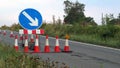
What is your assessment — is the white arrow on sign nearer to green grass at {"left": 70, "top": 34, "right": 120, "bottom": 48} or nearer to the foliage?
green grass at {"left": 70, "top": 34, "right": 120, "bottom": 48}

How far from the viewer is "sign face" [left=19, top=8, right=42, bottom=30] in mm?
16891

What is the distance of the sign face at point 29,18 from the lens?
1689 centimetres

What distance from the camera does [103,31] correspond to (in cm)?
3150

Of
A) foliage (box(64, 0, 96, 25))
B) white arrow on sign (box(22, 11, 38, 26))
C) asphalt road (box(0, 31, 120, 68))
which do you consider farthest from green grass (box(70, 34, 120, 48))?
foliage (box(64, 0, 96, 25))

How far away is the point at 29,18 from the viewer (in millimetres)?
16906

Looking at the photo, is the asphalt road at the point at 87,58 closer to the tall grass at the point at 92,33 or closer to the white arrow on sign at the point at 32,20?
the white arrow on sign at the point at 32,20

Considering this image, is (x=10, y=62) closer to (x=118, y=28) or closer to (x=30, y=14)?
(x=30, y=14)

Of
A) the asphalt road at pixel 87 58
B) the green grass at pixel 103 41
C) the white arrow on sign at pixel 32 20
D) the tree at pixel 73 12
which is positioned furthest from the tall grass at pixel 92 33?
the tree at pixel 73 12

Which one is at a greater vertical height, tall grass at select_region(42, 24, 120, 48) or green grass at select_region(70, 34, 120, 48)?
tall grass at select_region(42, 24, 120, 48)

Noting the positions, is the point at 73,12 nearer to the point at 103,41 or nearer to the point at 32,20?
the point at 103,41

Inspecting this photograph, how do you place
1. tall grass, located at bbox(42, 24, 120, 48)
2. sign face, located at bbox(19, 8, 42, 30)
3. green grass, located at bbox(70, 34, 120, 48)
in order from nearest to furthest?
1. sign face, located at bbox(19, 8, 42, 30)
2. green grass, located at bbox(70, 34, 120, 48)
3. tall grass, located at bbox(42, 24, 120, 48)

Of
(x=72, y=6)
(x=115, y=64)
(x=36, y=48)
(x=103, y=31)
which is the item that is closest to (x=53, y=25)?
(x=103, y=31)

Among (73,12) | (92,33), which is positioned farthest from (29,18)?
(73,12)

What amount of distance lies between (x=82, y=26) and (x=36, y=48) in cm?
2009
